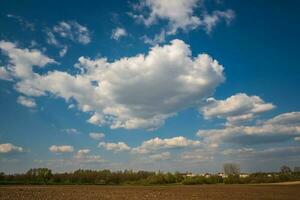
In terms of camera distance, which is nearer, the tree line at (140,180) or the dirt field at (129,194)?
the dirt field at (129,194)

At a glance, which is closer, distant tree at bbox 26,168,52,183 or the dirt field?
the dirt field

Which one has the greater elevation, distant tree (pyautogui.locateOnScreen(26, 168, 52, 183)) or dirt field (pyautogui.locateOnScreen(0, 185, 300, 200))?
distant tree (pyautogui.locateOnScreen(26, 168, 52, 183))

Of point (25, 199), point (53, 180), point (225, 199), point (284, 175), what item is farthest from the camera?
point (284, 175)

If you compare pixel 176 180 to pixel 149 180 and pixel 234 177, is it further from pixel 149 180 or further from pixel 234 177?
pixel 234 177

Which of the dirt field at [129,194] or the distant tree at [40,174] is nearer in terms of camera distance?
the dirt field at [129,194]

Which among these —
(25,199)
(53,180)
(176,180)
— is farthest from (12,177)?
(25,199)

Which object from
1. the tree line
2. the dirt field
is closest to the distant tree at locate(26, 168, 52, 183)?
the tree line

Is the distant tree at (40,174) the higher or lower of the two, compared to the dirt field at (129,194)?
higher

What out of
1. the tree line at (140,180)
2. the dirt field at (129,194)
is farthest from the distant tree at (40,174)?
the dirt field at (129,194)

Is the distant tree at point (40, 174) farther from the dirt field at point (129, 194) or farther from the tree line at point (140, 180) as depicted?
the dirt field at point (129, 194)

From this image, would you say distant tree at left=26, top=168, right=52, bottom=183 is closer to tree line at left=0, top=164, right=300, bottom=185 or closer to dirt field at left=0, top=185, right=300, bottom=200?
tree line at left=0, top=164, right=300, bottom=185

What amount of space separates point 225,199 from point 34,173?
13115cm

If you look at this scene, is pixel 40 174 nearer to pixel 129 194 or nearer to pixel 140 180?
pixel 140 180

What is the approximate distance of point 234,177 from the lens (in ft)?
499
